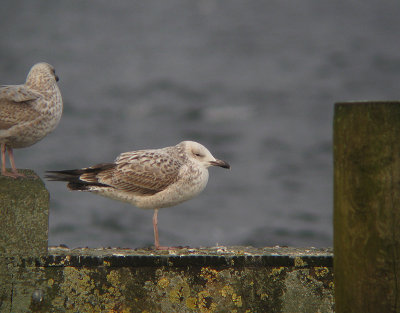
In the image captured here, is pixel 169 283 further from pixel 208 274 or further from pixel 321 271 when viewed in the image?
pixel 321 271

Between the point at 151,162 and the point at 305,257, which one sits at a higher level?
the point at 151,162

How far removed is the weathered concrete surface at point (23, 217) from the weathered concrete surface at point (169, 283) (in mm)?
96

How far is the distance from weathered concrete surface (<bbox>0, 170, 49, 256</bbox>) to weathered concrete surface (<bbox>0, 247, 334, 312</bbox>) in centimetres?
10

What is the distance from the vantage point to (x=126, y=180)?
7.43 m

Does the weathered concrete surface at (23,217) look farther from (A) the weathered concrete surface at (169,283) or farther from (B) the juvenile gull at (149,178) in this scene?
(B) the juvenile gull at (149,178)

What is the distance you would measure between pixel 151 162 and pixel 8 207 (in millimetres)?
2317

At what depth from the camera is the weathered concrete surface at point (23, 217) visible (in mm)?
5414

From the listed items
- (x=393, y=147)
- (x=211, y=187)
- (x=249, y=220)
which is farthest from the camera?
(x=211, y=187)

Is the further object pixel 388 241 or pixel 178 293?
pixel 178 293

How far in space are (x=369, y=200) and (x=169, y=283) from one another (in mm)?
1877

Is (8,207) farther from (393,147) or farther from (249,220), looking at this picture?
(249,220)

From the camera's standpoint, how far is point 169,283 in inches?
219

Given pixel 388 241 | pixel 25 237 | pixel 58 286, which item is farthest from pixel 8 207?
pixel 388 241

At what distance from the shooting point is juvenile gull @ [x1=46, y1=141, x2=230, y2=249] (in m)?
Result: 7.28
